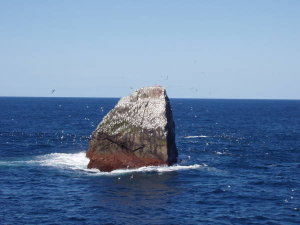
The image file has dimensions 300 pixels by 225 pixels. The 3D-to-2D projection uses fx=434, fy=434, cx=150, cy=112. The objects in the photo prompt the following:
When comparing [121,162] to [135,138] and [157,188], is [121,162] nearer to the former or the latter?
[135,138]

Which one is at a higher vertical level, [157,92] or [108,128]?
[157,92]

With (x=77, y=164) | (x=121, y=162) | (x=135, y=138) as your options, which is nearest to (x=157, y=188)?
(x=121, y=162)

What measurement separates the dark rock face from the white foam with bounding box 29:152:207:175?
39.2 inches

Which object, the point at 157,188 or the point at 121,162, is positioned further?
the point at 121,162

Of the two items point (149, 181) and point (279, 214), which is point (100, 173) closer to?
point (149, 181)

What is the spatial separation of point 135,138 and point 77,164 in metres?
9.11

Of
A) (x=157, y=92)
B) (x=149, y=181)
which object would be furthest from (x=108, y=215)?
(x=157, y=92)

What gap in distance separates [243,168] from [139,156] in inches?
535

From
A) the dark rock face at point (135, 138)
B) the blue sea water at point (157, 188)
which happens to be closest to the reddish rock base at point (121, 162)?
the dark rock face at point (135, 138)

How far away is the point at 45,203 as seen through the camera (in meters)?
38.9

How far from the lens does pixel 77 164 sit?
189 ft

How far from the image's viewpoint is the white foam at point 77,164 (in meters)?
52.9

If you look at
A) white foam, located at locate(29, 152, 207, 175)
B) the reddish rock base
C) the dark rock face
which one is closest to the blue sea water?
white foam, located at locate(29, 152, 207, 175)

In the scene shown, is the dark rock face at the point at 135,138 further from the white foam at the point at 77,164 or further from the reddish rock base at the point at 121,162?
the white foam at the point at 77,164
